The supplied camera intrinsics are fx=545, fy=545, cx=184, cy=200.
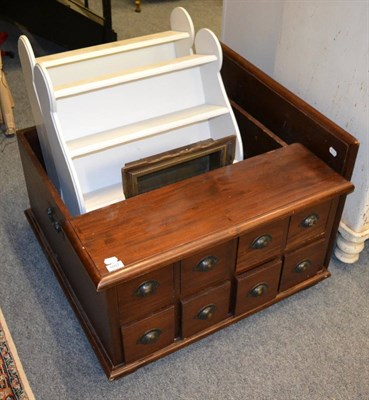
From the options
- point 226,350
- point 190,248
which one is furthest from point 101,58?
point 226,350

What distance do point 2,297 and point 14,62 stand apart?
172cm

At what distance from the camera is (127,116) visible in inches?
67.4

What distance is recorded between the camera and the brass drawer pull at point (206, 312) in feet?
5.26

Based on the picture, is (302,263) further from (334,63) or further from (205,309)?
(334,63)

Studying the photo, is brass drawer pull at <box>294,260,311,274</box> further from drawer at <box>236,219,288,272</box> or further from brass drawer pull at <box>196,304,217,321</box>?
brass drawer pull at <box>196,304,217,321</box>

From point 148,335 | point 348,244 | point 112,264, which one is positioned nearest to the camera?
point 112,264

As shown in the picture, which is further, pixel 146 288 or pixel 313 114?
pixel 313 114

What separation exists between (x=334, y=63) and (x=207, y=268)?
754mm

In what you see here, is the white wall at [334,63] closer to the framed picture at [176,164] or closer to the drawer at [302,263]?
the drawer at [302,263]

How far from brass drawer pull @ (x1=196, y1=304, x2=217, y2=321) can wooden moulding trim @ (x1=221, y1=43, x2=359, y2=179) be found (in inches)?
21.8

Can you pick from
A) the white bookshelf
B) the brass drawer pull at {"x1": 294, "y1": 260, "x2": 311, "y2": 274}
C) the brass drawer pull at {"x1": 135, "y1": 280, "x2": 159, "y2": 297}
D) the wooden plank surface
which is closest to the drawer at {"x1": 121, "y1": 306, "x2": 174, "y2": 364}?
the brass drawer pull at {"x1": 135, "y1": 280, "x2": 159, "y2": 297}

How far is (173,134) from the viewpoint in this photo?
183 cm

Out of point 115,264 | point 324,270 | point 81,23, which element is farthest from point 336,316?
point 81,23

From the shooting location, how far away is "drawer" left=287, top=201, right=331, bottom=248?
63.0 inches
